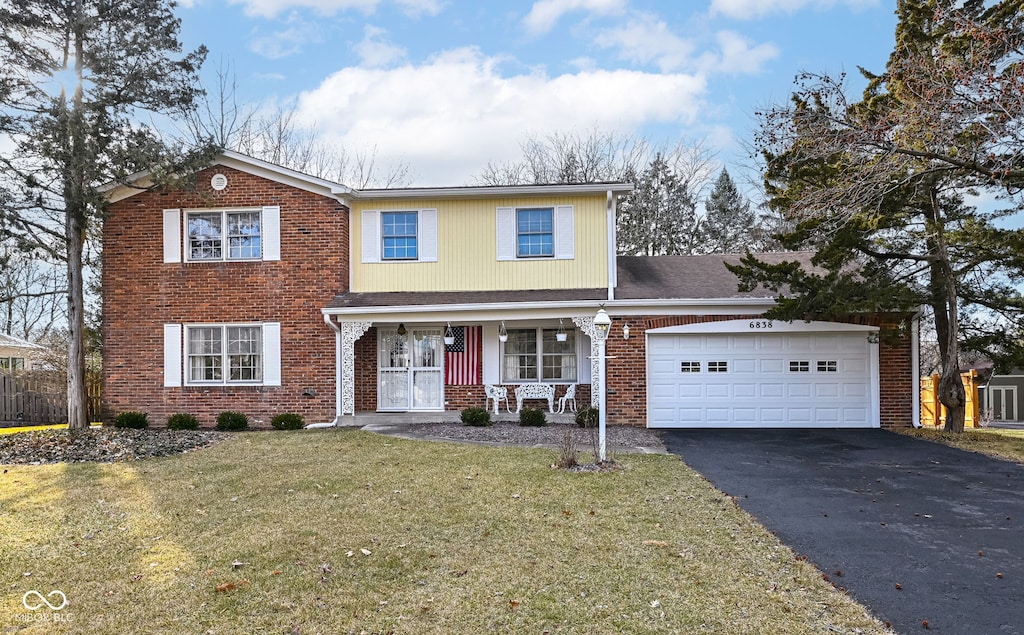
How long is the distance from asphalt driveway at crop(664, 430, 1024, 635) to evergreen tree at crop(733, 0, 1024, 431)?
2.89m

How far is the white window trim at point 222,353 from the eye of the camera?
1383 cm

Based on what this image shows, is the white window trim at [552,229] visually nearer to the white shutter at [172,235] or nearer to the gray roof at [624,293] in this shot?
the gray roof at [624,293]

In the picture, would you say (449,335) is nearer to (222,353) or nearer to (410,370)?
(410,370)

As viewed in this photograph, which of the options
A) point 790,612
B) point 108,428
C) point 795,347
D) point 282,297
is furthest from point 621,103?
point 790,612

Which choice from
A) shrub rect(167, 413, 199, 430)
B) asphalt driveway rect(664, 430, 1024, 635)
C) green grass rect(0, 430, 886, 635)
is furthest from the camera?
shrub rect(167, 413, 199, 430)

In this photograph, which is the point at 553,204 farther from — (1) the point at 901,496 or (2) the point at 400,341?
(1) the point at 901,496

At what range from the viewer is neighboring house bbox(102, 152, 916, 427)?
13.3 m

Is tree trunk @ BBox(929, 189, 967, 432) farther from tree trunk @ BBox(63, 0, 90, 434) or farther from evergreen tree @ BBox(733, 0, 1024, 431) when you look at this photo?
tree trunk @ BBox(63, 0, 90, 434)

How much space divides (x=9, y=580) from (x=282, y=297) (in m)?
9.80

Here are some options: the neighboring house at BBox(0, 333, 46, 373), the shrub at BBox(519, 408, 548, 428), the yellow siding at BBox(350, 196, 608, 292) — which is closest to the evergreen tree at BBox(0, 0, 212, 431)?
the yellow siding at BBox(350, 196, 608, 292)

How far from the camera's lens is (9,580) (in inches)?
176

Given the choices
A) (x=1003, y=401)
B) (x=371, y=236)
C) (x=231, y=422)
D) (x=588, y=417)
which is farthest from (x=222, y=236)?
(x=1003, y=401)

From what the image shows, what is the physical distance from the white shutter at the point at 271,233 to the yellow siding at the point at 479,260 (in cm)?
158

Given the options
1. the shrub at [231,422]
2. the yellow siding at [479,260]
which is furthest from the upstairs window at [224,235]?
the shrub at [231,422]
